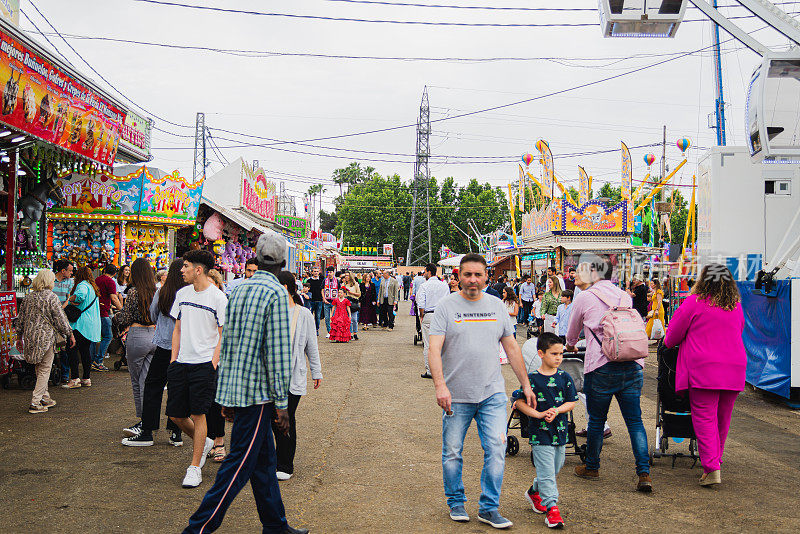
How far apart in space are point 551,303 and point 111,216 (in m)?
9.32

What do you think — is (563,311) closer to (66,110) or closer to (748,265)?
(748,265)

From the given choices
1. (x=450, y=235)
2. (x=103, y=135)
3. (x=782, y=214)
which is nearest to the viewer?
(x=103, y=135)

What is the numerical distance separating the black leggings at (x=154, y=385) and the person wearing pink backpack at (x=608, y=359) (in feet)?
11.6

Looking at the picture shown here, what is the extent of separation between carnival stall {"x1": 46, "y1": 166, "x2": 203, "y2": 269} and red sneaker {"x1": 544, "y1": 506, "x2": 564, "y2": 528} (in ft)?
40.5

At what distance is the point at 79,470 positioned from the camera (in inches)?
227

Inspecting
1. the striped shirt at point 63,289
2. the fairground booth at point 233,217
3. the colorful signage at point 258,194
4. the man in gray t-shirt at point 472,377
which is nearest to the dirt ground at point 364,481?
the man in gray t-shirt at point 472,377

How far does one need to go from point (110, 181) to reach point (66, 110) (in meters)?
5.84

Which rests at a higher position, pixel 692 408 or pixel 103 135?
pixel 103 135

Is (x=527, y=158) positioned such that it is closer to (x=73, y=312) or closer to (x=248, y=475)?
(x=73, y=312)

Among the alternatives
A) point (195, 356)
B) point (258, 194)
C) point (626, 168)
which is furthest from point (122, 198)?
point (626, 168)

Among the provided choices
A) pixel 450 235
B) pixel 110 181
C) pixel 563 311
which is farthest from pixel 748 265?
pixel 450 235

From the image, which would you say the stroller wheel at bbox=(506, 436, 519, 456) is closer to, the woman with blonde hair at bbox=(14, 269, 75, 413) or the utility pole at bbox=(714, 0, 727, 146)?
the woman with blonde hair at bbox=(14, 269, 75, 413)

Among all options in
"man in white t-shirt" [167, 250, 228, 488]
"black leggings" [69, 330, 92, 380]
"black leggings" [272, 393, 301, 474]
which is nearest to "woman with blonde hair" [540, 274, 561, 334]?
"black leggings" [272, 393, 301, 474]

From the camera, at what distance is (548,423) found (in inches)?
189
